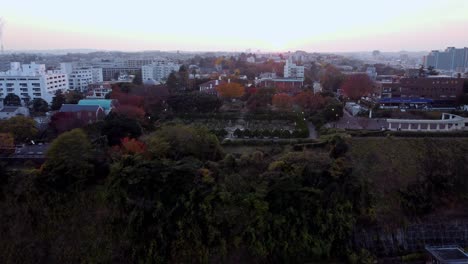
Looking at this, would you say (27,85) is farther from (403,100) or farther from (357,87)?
(403,100)

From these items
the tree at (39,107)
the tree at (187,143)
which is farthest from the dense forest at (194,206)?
the tree at (39,107)

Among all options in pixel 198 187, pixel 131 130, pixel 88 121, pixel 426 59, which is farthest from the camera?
pixel 426 59

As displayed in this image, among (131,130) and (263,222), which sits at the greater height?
(131,130)

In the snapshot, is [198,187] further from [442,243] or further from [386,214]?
[442,243]

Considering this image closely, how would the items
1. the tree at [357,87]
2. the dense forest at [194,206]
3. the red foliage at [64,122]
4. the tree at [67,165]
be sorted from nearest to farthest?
the dense forest at [194,206]
the tree at [67,165]
the red foliage at [64,122]
the tree at [357,87]

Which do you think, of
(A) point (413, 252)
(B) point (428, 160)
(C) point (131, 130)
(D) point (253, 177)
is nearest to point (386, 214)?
(A) point (413, 252)

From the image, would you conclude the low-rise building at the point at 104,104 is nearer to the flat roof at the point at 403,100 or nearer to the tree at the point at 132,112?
the tree at the point at 132,112
